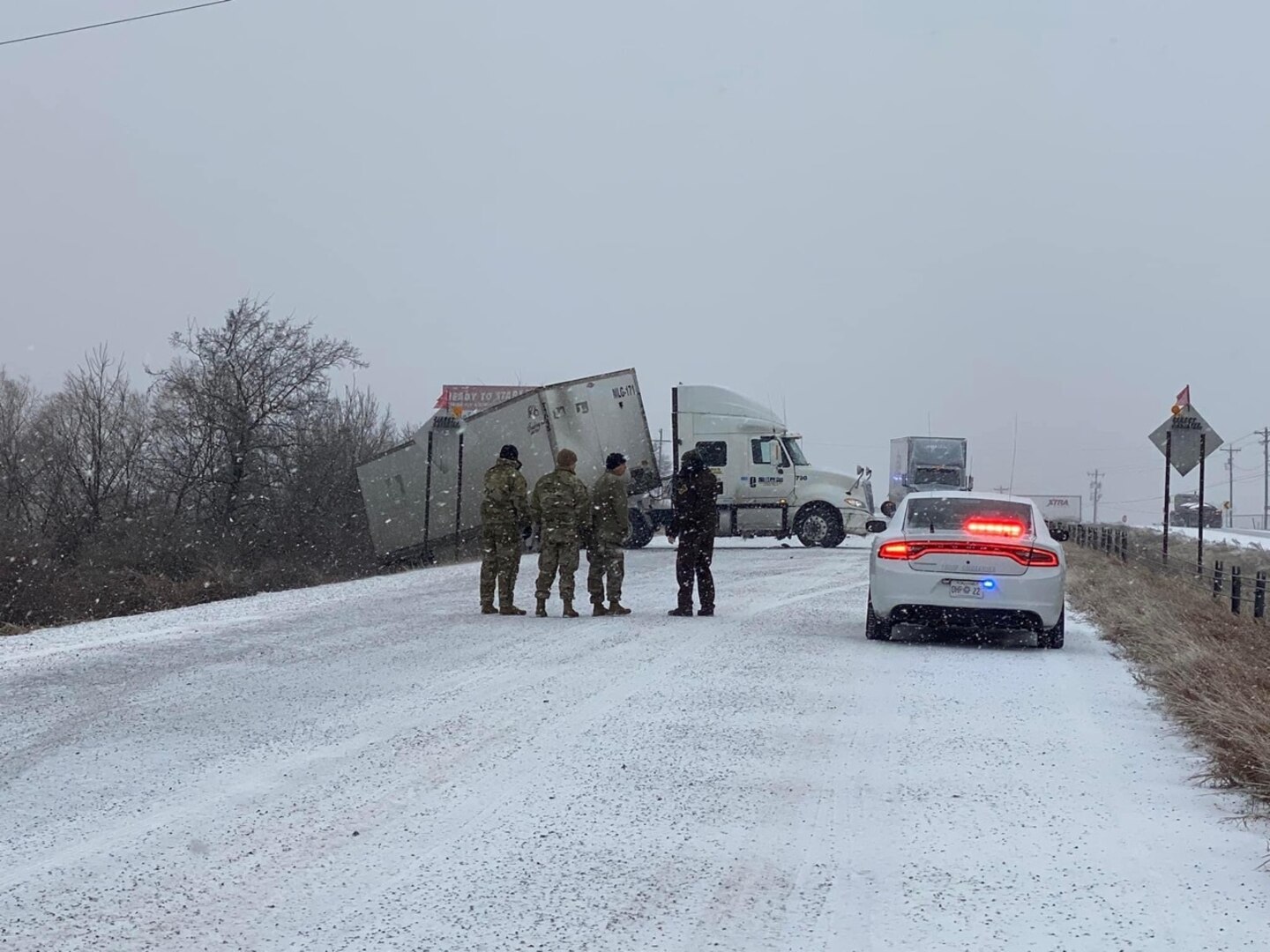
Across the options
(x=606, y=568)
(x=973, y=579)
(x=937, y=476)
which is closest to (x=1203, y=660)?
(x=973, y=579)

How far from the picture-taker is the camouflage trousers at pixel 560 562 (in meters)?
15.0

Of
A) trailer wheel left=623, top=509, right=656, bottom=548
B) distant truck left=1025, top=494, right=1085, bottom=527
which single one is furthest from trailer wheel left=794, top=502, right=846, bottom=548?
distant truck left=1025, top=494, right=1085, bottom=527

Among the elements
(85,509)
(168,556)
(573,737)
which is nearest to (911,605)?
(573,737)

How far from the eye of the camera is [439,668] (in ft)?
34.9

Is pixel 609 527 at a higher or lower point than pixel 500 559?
higher

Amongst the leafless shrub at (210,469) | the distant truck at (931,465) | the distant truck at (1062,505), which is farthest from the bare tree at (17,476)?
the distant truck at (1062,505)

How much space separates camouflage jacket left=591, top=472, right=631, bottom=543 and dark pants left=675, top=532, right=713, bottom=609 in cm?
69

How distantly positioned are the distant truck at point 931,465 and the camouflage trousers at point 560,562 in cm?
3423

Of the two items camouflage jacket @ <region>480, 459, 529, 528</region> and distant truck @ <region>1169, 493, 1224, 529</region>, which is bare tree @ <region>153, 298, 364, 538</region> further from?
distant truck @ <region>1169, 493, 1224, 529</region>

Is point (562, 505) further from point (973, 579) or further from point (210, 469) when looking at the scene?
point (210, 469)

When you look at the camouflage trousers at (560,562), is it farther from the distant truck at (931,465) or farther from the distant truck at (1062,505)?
the distant truck at (1062,505)

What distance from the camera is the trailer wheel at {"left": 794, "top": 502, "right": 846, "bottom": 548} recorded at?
32.6 m

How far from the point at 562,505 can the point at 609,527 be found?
1.84ft

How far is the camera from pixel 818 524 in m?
32.6
